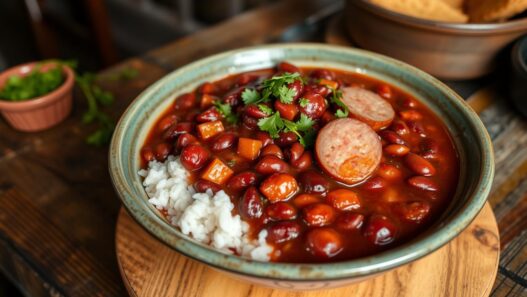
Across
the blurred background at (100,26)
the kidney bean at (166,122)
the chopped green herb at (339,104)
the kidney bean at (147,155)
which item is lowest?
the blurred background at (100,26)

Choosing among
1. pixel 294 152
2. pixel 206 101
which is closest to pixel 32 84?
pixel 206 101

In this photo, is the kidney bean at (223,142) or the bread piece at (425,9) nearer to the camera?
the kidney bean at (223,142)

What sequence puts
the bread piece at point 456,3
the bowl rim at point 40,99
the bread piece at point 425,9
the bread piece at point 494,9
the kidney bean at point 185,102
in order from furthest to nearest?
the bread piece at point 456,3
the bread piece at point 425,9
the bowl rim at point 40,99
the bread piece at point 494,9
the kidney bean at point 185,102

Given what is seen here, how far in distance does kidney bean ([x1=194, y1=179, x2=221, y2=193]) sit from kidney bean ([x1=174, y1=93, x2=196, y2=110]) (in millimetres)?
589

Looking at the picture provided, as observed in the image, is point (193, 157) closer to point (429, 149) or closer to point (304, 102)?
point (304, 102)

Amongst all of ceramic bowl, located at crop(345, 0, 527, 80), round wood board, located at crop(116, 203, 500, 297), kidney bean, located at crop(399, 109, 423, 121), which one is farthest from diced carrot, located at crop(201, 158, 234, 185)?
ceramic bowl, located at crop(345, 0, 527, 80)

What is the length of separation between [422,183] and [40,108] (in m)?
A: 2.32

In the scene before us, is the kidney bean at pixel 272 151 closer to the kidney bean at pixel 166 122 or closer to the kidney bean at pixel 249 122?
the kidney bean at pixel 249 122

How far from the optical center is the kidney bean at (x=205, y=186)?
6.10ft

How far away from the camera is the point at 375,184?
1872 mm

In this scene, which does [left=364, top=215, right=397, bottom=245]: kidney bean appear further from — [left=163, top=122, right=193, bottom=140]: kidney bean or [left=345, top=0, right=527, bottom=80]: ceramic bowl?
[left=345, top=0, right=527, bottom=80]: ceramic bowl

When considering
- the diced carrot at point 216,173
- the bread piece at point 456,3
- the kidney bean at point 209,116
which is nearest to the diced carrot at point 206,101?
the kidney bean at point 209,116

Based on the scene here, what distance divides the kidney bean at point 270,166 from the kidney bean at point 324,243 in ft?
1.06

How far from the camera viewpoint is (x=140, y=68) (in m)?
3.55
